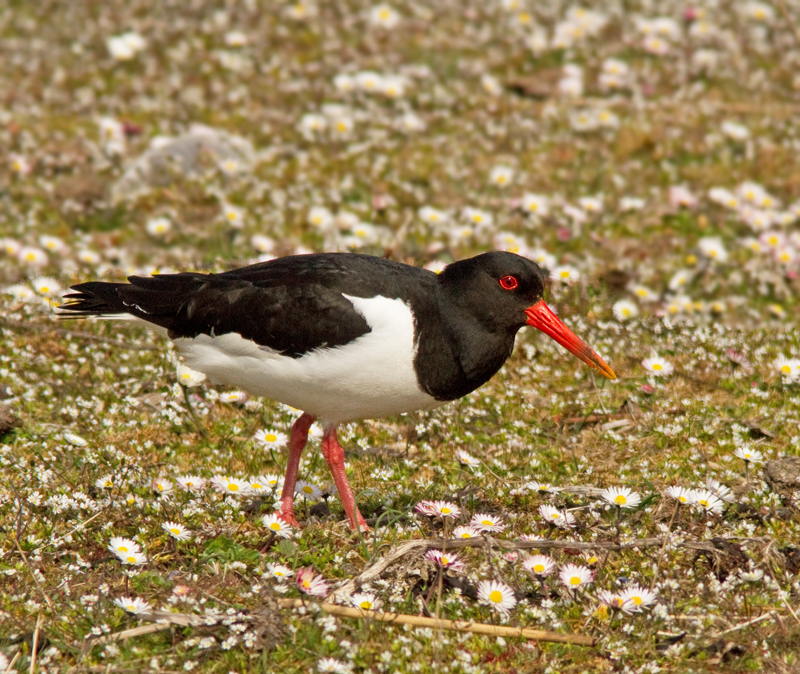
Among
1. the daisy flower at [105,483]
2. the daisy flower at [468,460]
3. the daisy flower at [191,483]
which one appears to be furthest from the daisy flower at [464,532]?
the daisy flower at [105,483]

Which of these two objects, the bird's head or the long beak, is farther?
the long beak

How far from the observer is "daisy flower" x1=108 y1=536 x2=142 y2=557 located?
5031 mm

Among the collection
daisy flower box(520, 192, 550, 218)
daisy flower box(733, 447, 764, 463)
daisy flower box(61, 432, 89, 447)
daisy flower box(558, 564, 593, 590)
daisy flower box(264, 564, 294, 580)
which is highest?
daisy flower box(520, 192, 550, 218)

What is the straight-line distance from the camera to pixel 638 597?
4.70 metres

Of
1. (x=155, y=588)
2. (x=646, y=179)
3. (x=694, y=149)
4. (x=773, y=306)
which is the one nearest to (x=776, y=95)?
(x=694, y=149)

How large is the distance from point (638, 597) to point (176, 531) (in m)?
2.37

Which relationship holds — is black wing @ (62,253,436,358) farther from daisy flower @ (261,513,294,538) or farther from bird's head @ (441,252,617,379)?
daisy flower @ (261,513,294,538)

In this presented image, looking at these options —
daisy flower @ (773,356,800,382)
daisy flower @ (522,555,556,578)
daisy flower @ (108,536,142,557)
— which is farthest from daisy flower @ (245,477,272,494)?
daisy flower @ (773,356,800,382)

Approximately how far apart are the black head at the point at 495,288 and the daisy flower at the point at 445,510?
3.36 feet

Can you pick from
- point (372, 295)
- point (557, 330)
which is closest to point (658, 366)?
point (557, 330)

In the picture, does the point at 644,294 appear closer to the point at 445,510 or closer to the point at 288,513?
the point at 445,510

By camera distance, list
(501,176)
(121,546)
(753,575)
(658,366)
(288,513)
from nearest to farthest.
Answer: (753,575) → (121,546) → (288,513) → (658,366) → (501,176)

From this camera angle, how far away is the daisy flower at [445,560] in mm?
4875

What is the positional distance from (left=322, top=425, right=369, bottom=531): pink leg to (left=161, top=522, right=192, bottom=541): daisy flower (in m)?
0.88
